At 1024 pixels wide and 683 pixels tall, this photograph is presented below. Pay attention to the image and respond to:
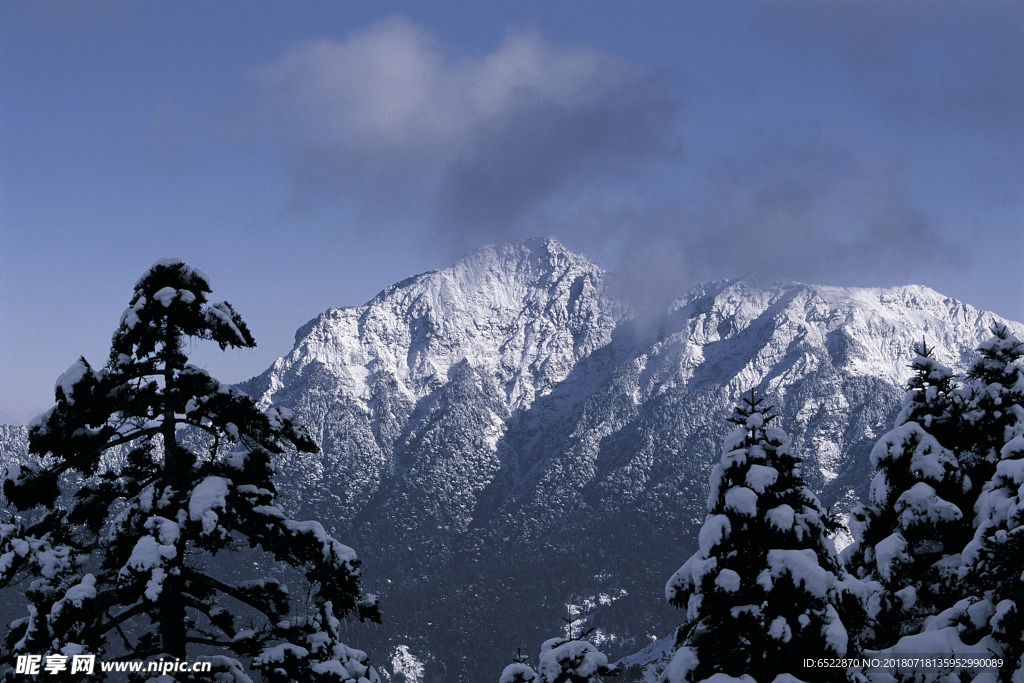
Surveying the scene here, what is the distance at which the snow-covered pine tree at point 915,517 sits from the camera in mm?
22688

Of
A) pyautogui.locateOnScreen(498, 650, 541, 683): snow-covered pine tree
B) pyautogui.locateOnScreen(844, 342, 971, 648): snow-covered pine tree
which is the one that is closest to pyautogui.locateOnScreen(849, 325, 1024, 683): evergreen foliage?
pyautogui.locateOnScreen(844, 342, 971, 648): snow-covered pine tree

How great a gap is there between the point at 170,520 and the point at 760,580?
10210mm

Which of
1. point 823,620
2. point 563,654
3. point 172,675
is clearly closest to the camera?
point 172,675

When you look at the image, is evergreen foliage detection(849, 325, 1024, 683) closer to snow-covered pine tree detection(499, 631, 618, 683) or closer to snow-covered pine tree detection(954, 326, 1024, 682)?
snow-covered pine tree detection(954, 326, 1024, 682)

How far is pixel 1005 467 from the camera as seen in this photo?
61.8 ft

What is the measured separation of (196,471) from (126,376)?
1.74m

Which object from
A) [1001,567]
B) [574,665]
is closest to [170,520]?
[574,665]

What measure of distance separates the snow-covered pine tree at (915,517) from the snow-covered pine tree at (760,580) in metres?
5.26

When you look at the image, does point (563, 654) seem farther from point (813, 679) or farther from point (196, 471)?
point (196, 471)

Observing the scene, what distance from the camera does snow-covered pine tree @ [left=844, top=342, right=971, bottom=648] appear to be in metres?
22.7

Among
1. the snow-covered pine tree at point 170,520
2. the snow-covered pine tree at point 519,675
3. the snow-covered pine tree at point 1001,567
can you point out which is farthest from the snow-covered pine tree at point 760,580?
the snow-covered pine tree at point 519,675

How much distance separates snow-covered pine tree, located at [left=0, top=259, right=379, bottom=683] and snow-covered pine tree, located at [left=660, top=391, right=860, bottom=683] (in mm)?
6819

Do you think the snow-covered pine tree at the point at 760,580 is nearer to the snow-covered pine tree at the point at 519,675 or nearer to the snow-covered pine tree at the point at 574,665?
the snow-covered pine tree at the point at 574,665

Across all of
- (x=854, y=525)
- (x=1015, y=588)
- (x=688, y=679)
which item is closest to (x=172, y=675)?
(x=688, y=679)
